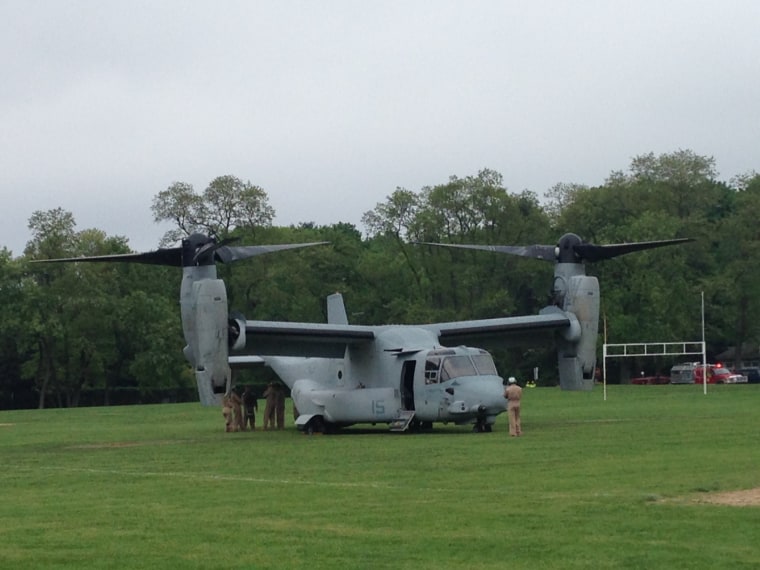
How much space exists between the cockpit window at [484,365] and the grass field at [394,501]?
1454mm

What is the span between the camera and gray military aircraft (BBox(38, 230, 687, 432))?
31031 millimetres

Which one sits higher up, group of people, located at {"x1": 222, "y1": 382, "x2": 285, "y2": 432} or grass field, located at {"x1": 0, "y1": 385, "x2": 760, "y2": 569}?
group of people, located at {"x1": 222, "y1": 382, "x2": 285, "y2": 432}

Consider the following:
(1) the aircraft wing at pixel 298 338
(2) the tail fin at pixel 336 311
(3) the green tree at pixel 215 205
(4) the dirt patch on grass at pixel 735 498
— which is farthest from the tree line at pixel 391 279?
(4) the dirt patch on grass at pixel 735 498

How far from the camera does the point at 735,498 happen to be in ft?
55.4

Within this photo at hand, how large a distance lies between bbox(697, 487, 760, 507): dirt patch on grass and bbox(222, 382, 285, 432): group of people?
70.7 ft

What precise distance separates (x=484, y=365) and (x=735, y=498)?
15.4 metres

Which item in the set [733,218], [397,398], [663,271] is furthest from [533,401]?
[733,218]

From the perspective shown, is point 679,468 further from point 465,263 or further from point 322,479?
point 465,263

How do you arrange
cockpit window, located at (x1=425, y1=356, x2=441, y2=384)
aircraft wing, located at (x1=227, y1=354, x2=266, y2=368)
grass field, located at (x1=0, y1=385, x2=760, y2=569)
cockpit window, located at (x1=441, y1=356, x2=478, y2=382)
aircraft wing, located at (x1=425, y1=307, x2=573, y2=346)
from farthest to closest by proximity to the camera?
1. aircraft wing, located at (x1=227, y1=354, x2=266, y2=368)
2. aircraft wing, located at (x1=425, y1=307, x2=573, y2=346)
3. cockpit window, located at (x1=425, y1=356, x2=441, y2=384)
4. cockpit window, located at (x1=441, y1=356, x2=478, y2=382)
5. grass field, located at (x1=0, y1=385, x2=760, y2=569)

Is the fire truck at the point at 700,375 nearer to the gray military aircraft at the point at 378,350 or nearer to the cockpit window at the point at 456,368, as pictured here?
the gray military aircraft at the point at 378,350

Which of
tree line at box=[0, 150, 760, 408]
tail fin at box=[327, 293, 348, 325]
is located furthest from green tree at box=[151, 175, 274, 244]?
tail fin at box=[327, 293, 348, 325]

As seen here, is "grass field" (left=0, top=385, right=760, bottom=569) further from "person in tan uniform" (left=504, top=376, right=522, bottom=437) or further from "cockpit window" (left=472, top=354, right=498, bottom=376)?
"cockpit window" (left=472, top=354, right=498, bottom=376)

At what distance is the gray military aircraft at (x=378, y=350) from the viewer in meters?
31.0

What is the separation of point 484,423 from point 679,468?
11521 millimetres
